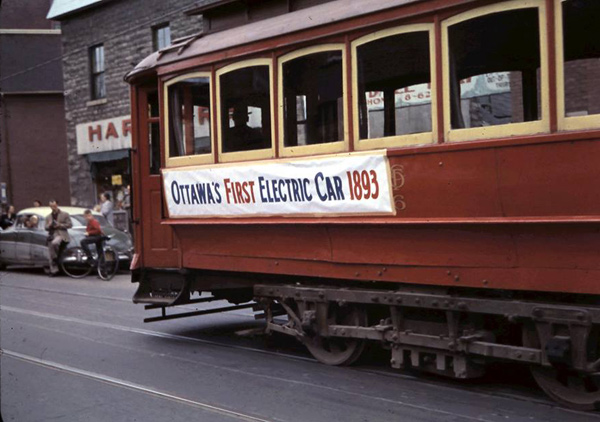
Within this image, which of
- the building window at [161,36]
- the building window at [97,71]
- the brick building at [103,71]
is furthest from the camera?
the building window at [97,71]

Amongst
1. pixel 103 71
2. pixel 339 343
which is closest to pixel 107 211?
pixel 103 71

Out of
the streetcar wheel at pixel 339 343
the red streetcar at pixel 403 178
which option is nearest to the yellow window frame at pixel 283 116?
the red streetcar at pixel 403 178

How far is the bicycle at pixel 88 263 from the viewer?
56.1ft

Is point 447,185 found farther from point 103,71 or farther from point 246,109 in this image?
point 103,71

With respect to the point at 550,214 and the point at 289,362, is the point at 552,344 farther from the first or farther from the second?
the point at 289,362

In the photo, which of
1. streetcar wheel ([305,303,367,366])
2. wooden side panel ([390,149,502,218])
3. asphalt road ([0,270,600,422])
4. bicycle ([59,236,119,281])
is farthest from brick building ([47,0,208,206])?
wooden side panel ([390,149,502,218])

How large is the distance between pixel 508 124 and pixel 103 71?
2092cm

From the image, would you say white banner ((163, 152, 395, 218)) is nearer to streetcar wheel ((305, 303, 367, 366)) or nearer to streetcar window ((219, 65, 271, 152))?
streetcar window ((219, 65, 271, 152))

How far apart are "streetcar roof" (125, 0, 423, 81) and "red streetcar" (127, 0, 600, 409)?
3cm

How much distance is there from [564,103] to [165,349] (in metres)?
4.88

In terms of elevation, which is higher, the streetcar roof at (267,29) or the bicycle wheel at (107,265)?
the streetcar roof at (267,29)

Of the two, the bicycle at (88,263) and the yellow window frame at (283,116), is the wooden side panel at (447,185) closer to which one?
the yellow window frame at (283,116)

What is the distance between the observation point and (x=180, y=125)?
873cm

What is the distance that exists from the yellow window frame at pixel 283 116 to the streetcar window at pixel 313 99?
0.03 metres
